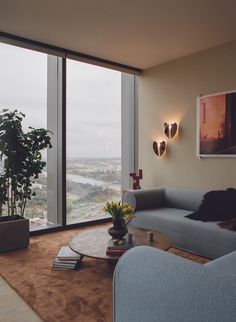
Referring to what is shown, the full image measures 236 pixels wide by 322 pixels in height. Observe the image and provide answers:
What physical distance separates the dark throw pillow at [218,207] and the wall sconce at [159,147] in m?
1.41

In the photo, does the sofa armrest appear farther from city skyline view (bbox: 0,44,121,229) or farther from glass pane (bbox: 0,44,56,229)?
glass pane (bbox: 0,44,56,229)

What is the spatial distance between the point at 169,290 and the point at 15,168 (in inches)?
105

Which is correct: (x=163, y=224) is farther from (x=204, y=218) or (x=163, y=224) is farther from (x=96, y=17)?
(x=96, y=17)

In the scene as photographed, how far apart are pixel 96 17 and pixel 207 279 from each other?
9.81 ft

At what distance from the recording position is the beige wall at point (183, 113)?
392 centimetres

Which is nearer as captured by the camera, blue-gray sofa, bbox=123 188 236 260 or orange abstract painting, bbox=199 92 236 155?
blue-gray sofa, bbox=123 188 236 260

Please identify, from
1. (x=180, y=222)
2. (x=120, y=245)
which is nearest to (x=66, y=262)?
(x=120, y=245)

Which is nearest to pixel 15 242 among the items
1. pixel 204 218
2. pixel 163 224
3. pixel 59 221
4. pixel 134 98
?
pixel 59 221

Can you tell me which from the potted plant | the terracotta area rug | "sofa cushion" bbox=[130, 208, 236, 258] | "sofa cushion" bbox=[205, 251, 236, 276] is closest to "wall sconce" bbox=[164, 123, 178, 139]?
"sofa cushion" bbox=[130, 208, 236, 258]

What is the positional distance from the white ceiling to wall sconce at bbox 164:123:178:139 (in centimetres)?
110

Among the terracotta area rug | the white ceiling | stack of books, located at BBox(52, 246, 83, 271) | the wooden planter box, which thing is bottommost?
the terracotta area rug

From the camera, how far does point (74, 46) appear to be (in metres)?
3.97

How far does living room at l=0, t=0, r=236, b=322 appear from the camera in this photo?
7.84 feet

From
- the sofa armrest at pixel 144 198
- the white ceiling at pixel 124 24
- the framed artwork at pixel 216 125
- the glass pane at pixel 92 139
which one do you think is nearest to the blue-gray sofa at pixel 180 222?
the sofa armrest at pixel 144 198
